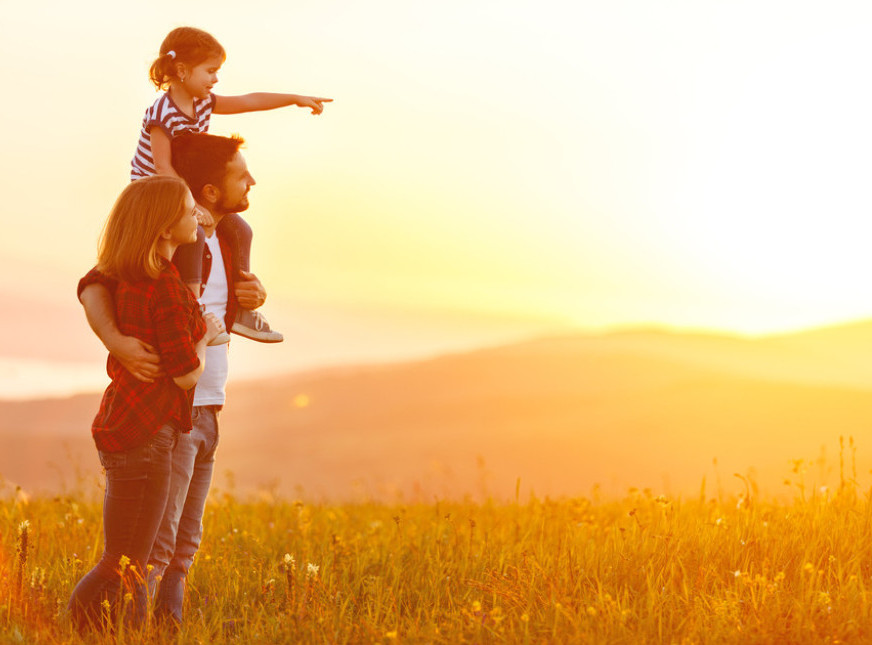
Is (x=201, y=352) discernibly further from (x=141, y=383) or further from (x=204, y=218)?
(x=204, y=218)

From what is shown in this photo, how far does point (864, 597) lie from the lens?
4605mm

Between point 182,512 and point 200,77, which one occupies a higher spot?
point 200,77

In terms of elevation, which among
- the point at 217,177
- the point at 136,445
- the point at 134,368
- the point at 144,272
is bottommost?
the point at 136,445

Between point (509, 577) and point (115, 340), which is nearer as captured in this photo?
point (115, 340)

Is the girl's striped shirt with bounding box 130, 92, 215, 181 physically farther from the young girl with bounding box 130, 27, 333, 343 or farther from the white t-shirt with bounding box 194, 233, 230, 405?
the white t-shirt with bounding box 194, 233, 230, 405

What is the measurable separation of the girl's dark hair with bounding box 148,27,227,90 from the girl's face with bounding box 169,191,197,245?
161 centimetres

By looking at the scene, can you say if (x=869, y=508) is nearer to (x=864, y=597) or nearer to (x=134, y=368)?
(x=864, y=597)

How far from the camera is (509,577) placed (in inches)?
218

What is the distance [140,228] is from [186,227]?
0.73 ft

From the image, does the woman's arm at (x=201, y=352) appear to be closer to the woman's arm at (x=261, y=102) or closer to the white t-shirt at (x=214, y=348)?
the white t-shirt at (x=214, y=348)

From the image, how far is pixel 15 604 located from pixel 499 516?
400cm

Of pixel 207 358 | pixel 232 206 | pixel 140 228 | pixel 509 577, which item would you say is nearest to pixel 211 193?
pixel 232 206

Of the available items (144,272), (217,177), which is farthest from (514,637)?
(217,177)

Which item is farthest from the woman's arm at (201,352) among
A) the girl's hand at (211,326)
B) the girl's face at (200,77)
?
the girl's face at (200,77)
